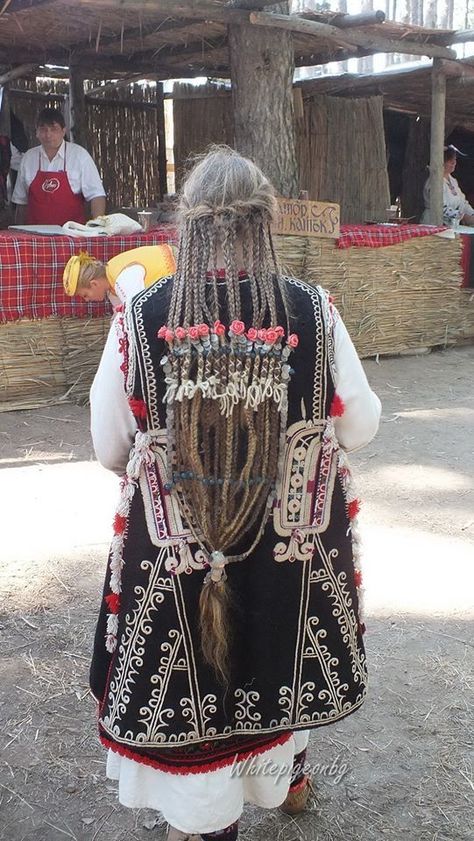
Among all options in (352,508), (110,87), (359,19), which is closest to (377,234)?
(359,19)

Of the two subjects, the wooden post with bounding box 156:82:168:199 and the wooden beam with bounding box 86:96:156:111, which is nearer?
the wooden beam with bounding box 86:96:156:111

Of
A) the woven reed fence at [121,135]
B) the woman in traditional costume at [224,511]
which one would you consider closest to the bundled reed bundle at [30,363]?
the woman in traditional costume at [224,511]

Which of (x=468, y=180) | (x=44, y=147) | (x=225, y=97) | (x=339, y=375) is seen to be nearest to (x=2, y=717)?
(x=339, y=375)

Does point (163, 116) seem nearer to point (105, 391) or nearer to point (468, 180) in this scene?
point (468, 180)

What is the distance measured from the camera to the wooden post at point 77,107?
895 cm

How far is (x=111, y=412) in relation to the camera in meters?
1.77

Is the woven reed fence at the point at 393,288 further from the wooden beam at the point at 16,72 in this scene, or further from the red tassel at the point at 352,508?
the red tassel at the point at 352,508

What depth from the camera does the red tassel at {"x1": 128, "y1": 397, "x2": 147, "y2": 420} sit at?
1724 millimetres

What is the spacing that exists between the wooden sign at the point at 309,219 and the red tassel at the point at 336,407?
16.3ft

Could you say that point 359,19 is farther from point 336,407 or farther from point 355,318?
point 336,407

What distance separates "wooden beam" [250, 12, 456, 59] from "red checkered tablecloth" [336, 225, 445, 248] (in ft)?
5.27

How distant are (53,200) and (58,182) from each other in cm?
15

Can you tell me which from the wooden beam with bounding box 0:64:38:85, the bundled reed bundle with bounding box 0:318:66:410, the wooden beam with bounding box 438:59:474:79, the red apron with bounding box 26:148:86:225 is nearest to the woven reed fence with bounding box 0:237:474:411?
the bundled reed bundle with bounding box 0:318:66:410

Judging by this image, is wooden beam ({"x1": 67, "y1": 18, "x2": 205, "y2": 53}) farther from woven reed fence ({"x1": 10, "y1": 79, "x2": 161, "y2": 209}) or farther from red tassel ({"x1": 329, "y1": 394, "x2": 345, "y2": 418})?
red tassel ({"x1": 329, "y1": 394, "x2": 345, "y2": 418})
